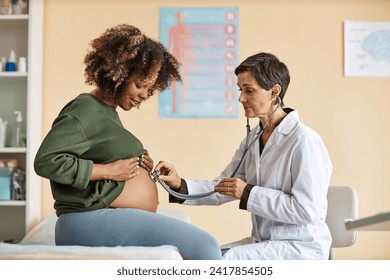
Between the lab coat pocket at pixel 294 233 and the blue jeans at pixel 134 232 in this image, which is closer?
the blue jeans at pixel 134 232

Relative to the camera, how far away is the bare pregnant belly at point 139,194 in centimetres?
135

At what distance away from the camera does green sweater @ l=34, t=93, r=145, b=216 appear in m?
1.20

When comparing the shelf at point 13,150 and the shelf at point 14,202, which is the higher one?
the shelf at point 13,150

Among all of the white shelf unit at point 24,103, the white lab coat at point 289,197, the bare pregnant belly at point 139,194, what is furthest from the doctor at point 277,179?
the white shelf unit at point 24,103

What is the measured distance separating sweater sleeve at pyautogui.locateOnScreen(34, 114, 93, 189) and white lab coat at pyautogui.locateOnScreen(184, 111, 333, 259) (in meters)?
0.41

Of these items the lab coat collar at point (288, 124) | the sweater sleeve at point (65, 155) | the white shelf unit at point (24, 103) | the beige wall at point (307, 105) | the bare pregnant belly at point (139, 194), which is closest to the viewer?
the sweater sleeve at point (65, 155)

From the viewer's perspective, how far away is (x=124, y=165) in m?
1.32

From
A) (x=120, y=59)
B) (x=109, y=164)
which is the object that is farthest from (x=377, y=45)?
(x=109, y=164)

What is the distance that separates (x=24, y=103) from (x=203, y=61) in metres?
0.86

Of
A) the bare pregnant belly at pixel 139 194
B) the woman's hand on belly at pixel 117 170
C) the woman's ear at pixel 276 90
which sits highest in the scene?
the woman's ear at pixel 276 90

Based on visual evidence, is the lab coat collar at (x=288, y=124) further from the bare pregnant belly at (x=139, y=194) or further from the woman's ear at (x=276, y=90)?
the bare pregnant belly at (x=139, y=194)

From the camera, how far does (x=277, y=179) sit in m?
1.46

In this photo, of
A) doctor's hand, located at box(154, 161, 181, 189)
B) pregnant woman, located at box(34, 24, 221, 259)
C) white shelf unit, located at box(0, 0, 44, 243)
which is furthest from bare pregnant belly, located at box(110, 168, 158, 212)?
white shelf unit, located at box(0, 0, 44, 243)

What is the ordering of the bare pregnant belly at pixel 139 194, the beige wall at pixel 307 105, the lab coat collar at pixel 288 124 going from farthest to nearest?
the beige wall at pixel 307 105
the lab coat collar at pixel 288 124
the bare pregnant belly at pixel 139 194
